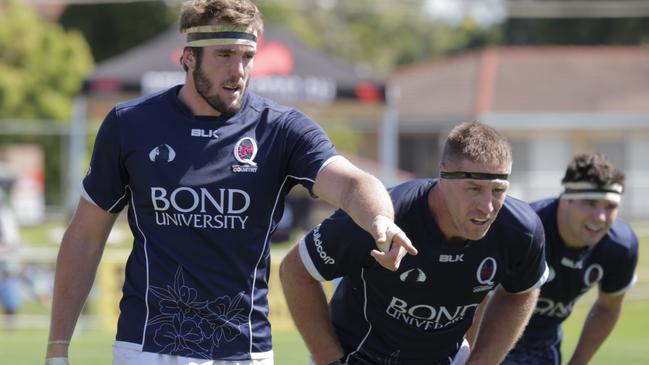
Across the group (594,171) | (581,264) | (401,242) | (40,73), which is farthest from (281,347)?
(40,73)

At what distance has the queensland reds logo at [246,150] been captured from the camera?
4.51 metres

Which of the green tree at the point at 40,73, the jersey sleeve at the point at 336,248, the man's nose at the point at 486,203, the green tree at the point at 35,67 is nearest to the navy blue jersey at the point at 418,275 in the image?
the jersey sleeve at the point at 336,248

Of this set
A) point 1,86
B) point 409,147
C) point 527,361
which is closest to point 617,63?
point 409,147

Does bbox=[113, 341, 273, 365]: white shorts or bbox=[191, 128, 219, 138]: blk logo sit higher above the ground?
bbox=[191, 128, 219, 138]: blk logo

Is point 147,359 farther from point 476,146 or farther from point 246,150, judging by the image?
point 476,146

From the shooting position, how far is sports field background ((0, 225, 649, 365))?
40.7ft

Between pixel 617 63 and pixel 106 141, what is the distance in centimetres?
3814

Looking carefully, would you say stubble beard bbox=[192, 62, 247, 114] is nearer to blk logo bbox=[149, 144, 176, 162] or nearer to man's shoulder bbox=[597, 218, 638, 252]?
blk logo bbox=[149, 144, 176, 162]

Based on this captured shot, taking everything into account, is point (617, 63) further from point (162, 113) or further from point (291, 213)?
point (162, 113)

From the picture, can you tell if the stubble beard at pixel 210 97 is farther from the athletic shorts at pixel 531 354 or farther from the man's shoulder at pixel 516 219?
the athletic shorts at pixel 531 354

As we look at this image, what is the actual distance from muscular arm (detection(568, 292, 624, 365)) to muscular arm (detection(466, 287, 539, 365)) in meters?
1.32

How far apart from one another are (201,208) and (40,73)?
28.1m

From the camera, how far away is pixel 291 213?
22.6 m

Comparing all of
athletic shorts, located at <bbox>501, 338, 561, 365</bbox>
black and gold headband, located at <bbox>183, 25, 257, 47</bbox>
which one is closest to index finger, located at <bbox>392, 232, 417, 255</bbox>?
black and gold headband, located at <bbox>183, 25, 257, 47</bbox>
